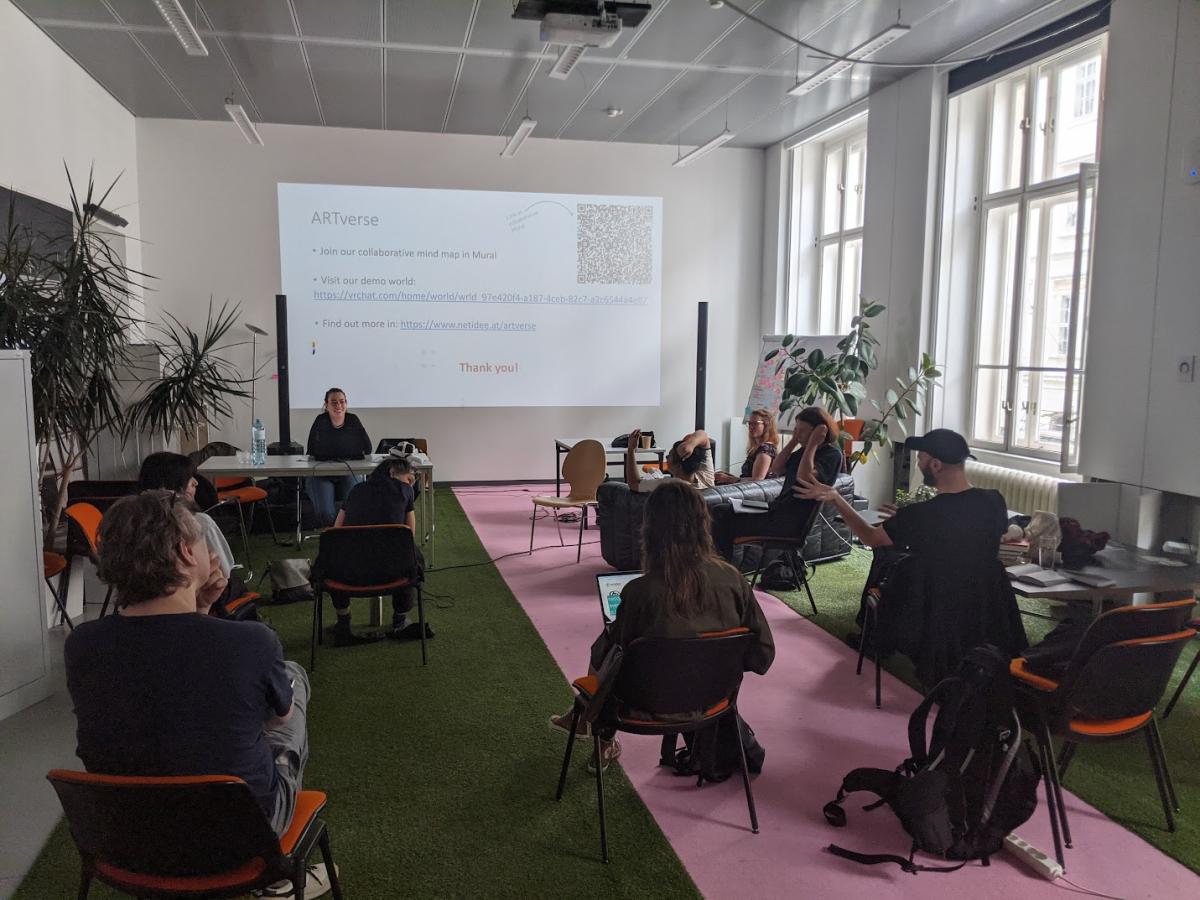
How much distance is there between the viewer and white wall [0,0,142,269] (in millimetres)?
5453

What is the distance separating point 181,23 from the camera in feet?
17.1

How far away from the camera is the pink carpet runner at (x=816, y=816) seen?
238 centimetres

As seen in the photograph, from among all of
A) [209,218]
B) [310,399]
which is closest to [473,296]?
[310,399]

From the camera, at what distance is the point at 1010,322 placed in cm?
645

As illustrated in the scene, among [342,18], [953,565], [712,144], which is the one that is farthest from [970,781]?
Result: [712,144]

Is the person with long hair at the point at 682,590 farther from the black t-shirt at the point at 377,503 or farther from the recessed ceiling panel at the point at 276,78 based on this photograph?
the recessed ceiling panel at the point at 276,78

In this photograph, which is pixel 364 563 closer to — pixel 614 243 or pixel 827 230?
pixel 614 243

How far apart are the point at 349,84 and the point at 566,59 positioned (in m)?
2.28

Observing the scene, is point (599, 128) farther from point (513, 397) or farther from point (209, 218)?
point (209, 218)

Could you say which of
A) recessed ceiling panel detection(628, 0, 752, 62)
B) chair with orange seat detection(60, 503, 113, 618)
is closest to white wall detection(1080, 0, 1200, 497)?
recessed ceiling panel detection(628, 0, 752, 62)

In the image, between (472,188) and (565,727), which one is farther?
(472,188)

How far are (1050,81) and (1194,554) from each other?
368cm

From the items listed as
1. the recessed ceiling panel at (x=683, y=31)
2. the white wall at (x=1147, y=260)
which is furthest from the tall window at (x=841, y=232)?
the white wall at (x=1147, y=260)

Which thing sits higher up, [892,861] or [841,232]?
[841,232]
